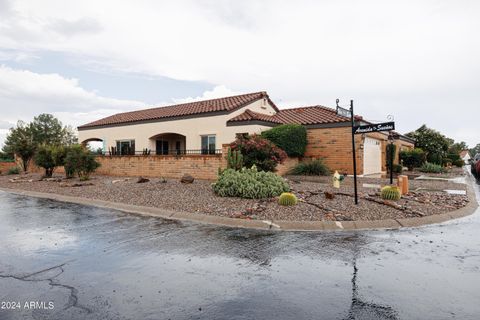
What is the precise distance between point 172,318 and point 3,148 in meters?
62.0

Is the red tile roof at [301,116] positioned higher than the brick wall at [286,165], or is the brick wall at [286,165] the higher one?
the red tile roof at [301,116]

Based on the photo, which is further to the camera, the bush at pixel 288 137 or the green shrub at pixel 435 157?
the green shrub at pixel 435 157

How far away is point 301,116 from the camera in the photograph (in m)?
22.5

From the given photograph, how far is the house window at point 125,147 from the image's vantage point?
24.5 m

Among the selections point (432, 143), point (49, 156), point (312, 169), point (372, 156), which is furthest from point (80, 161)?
point (432, 143)

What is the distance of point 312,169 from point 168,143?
1242 centimetres

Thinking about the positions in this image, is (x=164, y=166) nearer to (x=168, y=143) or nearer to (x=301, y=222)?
(x=168, y=143)

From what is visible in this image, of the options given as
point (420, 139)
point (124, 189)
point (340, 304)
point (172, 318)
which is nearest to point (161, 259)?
point (172, 318)

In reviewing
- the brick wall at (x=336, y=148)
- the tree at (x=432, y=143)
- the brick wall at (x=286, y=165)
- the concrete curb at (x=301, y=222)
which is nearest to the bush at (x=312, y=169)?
the brick wall at (x=286, y=165)

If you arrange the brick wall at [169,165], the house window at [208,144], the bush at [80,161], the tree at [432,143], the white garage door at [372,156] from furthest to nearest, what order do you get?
the tree at [432,143], the house window at [208,144], the white garage door at [372,156], the bush at [80,161], the brick wall at [169,165]

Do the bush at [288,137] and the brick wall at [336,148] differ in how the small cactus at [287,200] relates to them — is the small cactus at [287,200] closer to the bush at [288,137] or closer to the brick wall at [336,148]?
the bush at [288,137]

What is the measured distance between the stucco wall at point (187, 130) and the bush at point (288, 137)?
3.77 feet

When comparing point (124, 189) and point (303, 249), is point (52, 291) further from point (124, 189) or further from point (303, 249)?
point (124, 189)

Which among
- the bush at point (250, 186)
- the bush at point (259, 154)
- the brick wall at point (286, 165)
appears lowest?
the bush at point (250, 186)
